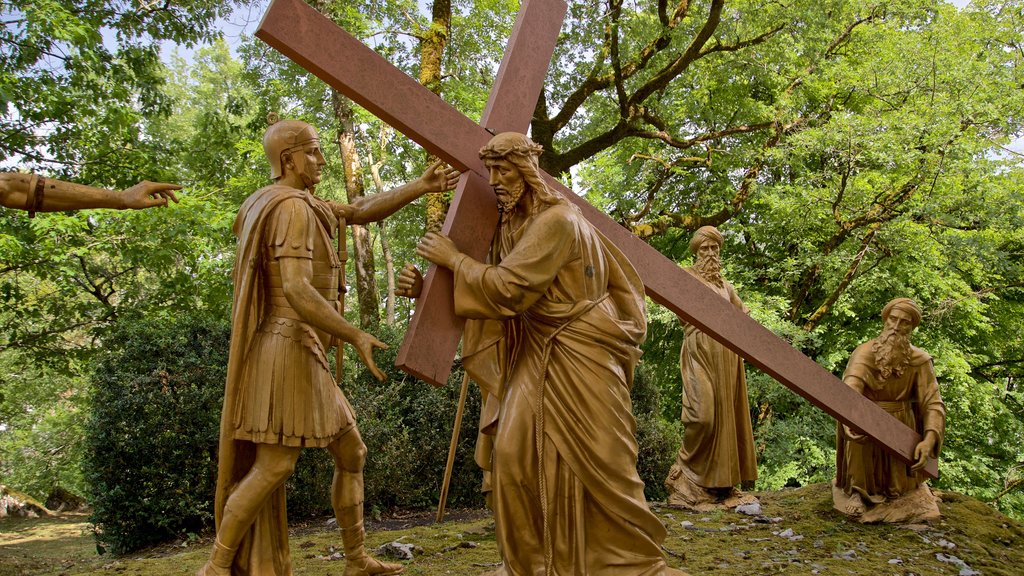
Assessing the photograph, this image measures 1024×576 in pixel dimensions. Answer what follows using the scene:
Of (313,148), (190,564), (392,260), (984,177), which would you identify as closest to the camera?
(313,148)

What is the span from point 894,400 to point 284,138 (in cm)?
548

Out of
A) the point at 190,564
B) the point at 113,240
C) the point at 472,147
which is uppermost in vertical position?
the point at 113,240

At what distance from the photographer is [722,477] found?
824cm

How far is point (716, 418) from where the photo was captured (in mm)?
8328

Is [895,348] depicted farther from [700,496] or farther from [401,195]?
[401,195]

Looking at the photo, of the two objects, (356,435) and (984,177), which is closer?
(356,435)

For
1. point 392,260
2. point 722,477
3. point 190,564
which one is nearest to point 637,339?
point 190,564

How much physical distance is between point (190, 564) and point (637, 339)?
3922 millimetres

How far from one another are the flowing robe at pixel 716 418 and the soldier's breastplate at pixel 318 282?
4.74m

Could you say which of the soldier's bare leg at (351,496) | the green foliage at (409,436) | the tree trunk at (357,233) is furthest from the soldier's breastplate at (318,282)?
the tree trunk at (357,233)

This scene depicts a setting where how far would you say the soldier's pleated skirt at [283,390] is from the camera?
13.6ft

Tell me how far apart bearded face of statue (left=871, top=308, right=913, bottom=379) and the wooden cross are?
2726mm

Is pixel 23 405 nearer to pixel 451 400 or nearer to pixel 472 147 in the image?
pixel 451 400

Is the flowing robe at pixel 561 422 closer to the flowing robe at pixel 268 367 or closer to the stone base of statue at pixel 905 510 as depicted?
the flowing robe at pixel 268 367
